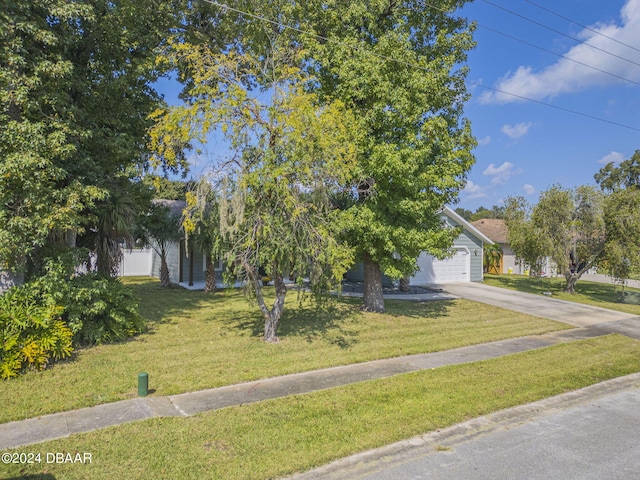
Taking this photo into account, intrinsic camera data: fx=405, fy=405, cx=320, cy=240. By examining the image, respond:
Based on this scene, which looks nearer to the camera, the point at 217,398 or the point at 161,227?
the point at 217,398

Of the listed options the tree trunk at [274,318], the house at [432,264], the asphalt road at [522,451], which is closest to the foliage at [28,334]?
the tree trunk at [274,318]

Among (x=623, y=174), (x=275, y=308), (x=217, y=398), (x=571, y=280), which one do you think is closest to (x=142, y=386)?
(x=217, y=398)

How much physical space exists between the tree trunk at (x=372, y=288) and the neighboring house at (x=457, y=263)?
7.51 meters

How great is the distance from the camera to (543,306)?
15.5 metres

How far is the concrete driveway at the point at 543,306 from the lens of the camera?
1338 cm

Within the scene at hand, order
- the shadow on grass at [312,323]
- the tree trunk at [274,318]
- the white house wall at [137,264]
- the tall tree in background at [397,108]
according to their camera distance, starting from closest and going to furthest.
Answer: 1. the tree trunk at [274,318]
2. the shadow on grass at [312,323]
3. the tall tree in background at [397,108]
4. the white house wall at [137,264]

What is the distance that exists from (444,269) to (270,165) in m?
16.3

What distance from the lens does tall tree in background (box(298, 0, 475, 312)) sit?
1119 cm

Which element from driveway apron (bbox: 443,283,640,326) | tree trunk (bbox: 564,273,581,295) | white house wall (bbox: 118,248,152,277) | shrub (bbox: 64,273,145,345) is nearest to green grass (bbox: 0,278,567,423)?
shrub (bbox: 64,273,145,345)

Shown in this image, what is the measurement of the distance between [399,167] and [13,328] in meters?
8.84

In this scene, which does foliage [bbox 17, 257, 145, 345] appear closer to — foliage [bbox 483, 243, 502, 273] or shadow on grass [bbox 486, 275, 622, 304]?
shadow on grass [bbox 486, 275, 622, 304]

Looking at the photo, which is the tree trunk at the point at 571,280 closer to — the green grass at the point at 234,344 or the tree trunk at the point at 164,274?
the green grass at the point at 234,344

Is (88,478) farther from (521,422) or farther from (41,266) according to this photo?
(41,266)

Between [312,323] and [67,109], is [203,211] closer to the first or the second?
[67,109]
